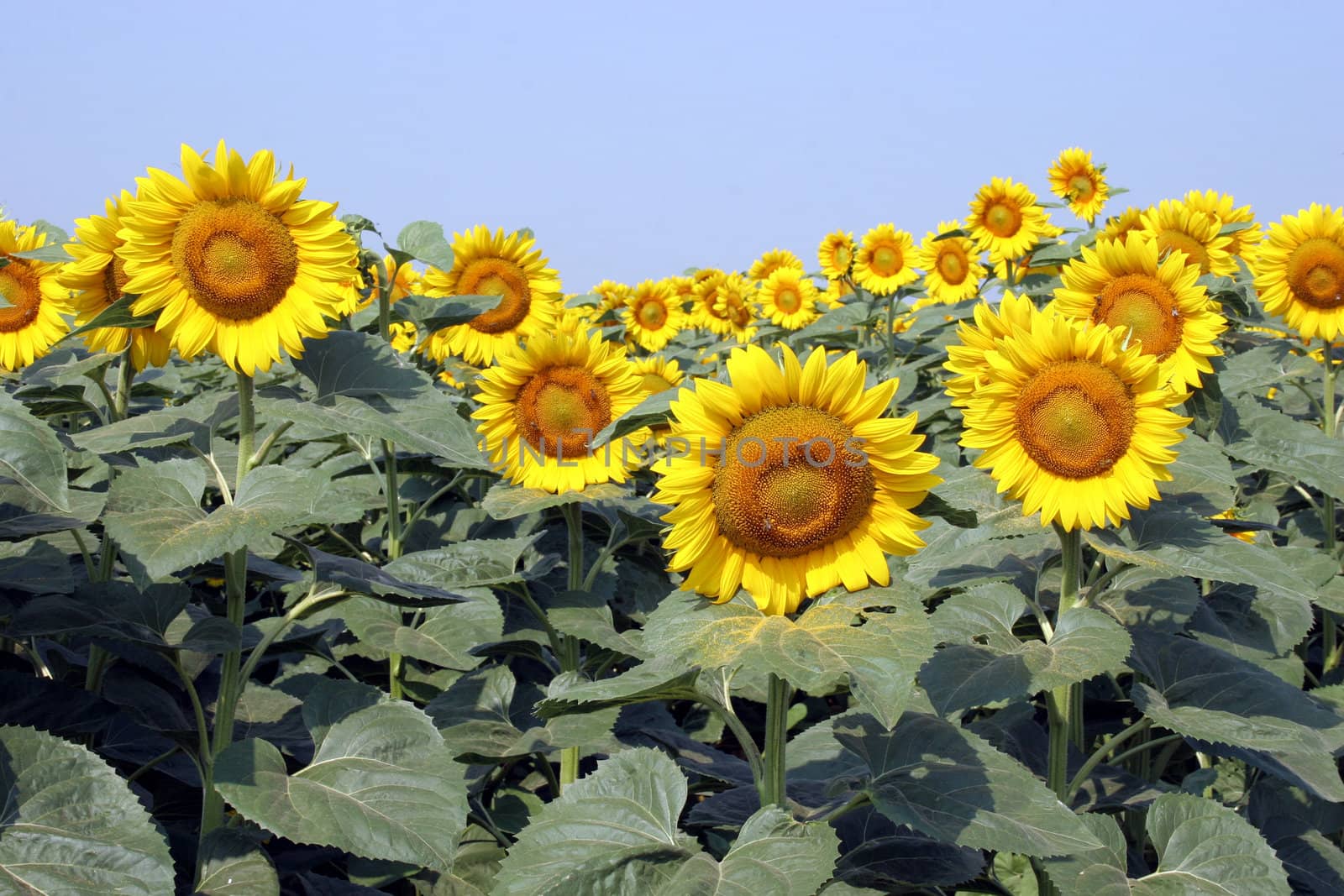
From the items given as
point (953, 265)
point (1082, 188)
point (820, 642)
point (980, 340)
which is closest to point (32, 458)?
point (820, 642)

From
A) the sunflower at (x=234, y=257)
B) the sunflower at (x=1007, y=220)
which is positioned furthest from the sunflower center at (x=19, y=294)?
the sunflower at (x=1007, y=220)

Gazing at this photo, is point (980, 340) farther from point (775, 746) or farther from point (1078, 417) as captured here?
point (775, 746)

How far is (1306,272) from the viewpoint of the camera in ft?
15.4

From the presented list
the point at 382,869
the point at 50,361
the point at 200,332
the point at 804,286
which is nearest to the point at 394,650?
the point at 382,869

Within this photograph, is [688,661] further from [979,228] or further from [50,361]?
[979,228]

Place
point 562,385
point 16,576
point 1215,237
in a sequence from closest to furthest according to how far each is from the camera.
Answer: point 16,576
point 562,385
point 1215,237

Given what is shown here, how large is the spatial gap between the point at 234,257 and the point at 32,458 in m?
0.73

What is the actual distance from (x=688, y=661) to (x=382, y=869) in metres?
1.69

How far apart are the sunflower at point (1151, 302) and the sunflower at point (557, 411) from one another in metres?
1.49

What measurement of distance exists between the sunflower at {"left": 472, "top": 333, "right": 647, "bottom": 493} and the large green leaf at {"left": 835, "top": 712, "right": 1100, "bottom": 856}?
62.0 inches

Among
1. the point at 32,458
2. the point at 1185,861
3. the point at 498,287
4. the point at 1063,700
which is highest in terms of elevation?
the point at 498,287

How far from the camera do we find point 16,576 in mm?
2627

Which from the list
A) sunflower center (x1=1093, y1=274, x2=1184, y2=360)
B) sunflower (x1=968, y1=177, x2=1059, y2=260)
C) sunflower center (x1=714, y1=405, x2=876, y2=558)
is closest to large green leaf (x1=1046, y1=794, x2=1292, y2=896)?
sunflower center (x1=714, y1=405, x2=876, y2=558)

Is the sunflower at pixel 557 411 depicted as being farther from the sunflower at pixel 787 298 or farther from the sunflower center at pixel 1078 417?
the sunflower at pixel 787 298
